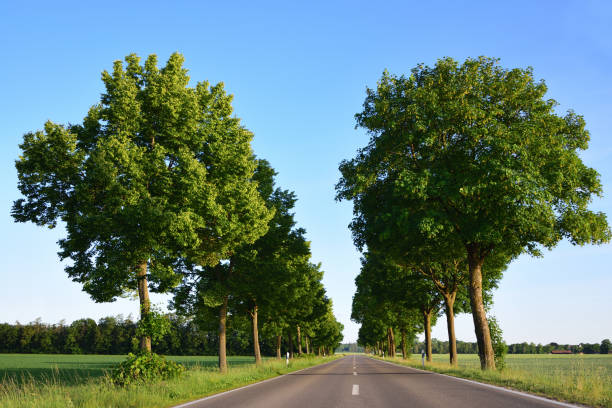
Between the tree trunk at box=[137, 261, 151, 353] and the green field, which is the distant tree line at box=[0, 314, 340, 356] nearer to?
the green field

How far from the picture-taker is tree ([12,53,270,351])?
1389cm

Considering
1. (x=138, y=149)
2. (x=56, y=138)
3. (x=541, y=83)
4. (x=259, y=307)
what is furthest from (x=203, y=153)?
(x=541, y=83)

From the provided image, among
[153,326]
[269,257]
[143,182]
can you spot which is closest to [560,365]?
[269,257]

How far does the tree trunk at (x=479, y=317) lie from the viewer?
55.1ft

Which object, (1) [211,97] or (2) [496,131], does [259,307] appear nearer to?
(1) [211,97]

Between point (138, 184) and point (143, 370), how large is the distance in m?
6.27

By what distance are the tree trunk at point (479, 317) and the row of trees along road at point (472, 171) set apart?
0.15ft

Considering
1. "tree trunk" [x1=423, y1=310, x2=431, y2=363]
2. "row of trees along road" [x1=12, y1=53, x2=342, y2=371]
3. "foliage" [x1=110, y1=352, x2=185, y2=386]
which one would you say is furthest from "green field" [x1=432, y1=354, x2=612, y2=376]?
"row of trees along road" [x1=12, y1=53, x2=342, y2=371]

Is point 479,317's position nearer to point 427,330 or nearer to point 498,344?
point 498,344

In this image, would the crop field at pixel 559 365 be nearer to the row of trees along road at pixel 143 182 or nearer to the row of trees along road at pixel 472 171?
the row of trees along road at pixel 472 171

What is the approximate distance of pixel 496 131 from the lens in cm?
1509

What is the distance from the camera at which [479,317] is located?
1750 cm

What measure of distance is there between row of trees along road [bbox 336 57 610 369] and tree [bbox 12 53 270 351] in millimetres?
6004

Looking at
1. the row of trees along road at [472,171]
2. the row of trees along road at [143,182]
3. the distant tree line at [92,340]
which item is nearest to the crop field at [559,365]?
the row of trees along road at [472,171]
